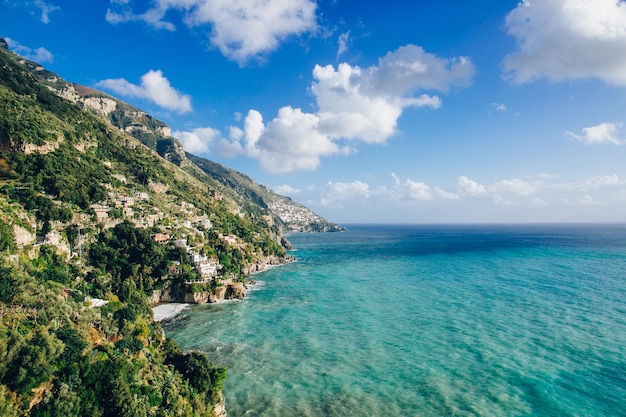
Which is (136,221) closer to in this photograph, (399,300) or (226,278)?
(226,278)

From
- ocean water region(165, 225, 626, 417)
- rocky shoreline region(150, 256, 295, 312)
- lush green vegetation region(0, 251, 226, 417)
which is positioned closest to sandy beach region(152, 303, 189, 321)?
rocky shoreline region(150, 256, 295, 312)

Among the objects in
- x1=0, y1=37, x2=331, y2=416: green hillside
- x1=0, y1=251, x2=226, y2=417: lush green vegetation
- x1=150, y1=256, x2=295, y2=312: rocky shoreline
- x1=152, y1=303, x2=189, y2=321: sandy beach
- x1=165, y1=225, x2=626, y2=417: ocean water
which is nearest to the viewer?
x1=0, y1=251, x2=226, y2=417: lush green vegetation

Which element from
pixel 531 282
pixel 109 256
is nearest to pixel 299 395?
pixel 109 256

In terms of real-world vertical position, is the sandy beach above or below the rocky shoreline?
below

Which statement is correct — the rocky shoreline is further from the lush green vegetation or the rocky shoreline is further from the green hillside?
the lush green vegetation

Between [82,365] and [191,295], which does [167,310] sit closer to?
[191,295]
